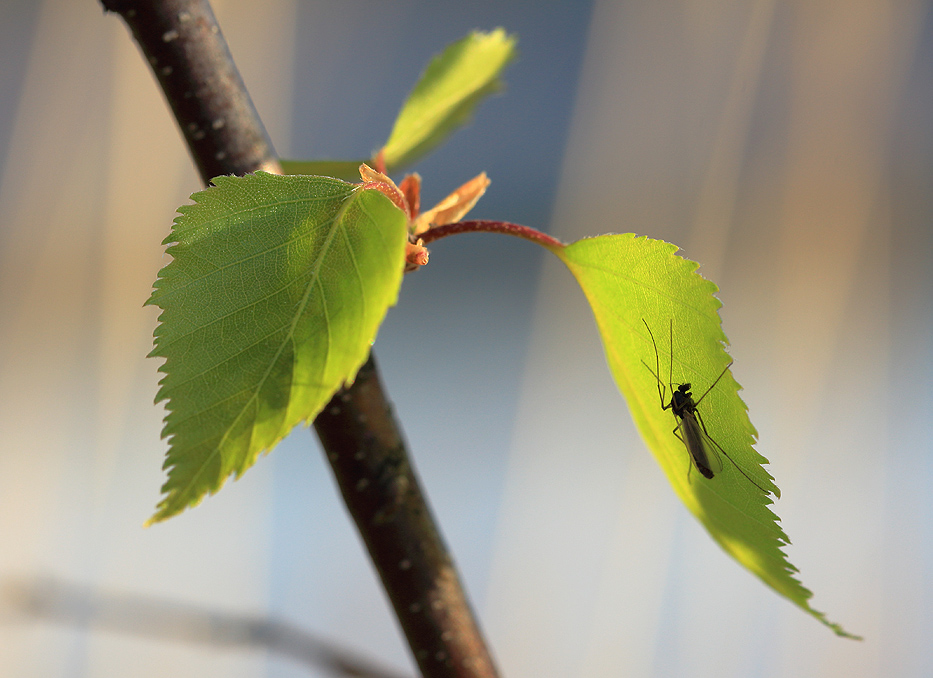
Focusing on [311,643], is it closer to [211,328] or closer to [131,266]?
[211,328]

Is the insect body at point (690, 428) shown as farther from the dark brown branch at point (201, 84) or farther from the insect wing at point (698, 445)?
the dark brown branch at point (201, 84)

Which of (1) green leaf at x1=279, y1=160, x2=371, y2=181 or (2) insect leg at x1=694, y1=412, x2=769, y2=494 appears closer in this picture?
(2) insect leg at x1=694, y1=412, x2=769, y2=494

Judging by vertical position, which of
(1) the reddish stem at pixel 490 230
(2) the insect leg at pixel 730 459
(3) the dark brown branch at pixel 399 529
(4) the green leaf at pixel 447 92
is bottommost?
(3) the dark brown branch at pixel 399 529

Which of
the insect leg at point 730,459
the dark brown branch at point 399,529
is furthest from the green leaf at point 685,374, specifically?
the dark brown branch at point 399,529

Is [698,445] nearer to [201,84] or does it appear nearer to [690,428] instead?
[690,428]

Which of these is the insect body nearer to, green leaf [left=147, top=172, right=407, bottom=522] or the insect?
the insect

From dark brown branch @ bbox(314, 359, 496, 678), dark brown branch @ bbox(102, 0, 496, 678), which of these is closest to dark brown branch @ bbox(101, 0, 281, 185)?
dark brown branch @ bbox(102, 0, 496, 678)

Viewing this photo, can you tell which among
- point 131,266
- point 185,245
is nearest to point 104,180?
point 131,266
